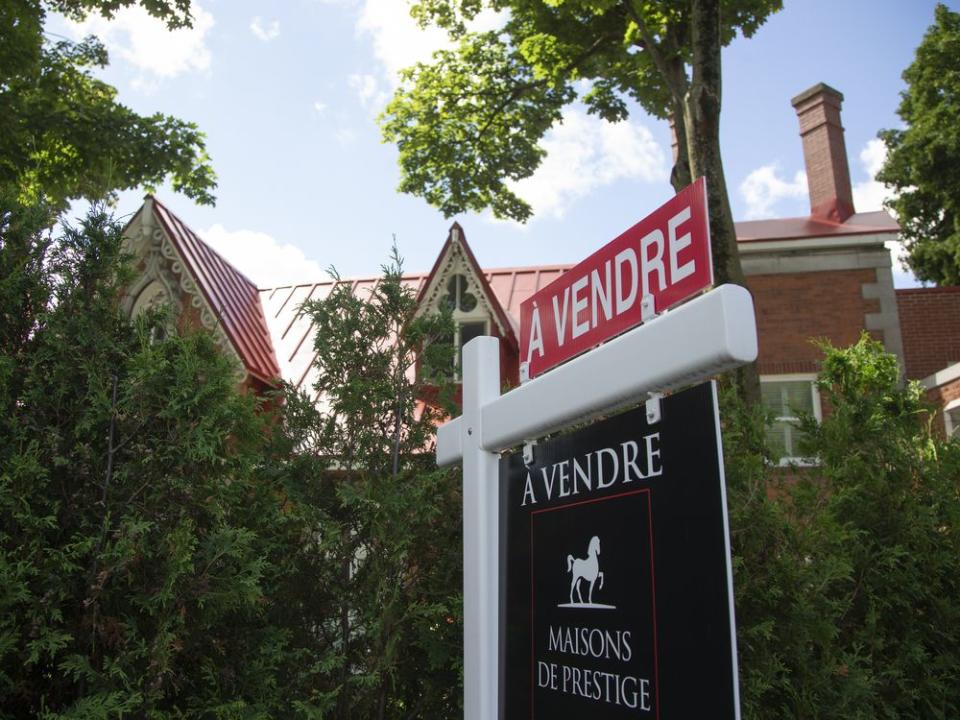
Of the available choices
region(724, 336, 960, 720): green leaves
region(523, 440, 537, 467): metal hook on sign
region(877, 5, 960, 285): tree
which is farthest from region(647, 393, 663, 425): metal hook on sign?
region(877, 5, 960, 285): tree

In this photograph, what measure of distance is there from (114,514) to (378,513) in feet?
5.13

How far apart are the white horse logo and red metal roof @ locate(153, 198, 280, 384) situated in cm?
1134

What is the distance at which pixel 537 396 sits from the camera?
2924 mm

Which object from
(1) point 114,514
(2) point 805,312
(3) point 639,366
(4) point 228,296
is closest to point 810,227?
(2) point 805,312

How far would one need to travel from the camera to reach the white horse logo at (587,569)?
2.49 metres

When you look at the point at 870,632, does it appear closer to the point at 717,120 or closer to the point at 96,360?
the point at 96,360

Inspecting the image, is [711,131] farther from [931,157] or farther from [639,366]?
[931,157]

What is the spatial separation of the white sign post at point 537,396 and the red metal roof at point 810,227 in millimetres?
14861

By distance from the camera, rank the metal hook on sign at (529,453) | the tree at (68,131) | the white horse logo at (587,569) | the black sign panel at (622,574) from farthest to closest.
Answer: the tree at (68,131)
the metal hook on sign at (529,453)
the white horse logo at (587,569)
the black sign panel at (622,574)

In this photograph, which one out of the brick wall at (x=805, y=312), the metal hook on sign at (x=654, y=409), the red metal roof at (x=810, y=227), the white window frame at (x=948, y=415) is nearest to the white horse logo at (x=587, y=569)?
the metal hook on sign at (x=654, y=409)

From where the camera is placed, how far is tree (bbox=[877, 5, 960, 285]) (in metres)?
28.2

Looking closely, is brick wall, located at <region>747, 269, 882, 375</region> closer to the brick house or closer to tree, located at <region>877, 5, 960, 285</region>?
the brick house

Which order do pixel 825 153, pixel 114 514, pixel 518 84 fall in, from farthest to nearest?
pixel 825 153
pixel 518 84
pixel 114 514

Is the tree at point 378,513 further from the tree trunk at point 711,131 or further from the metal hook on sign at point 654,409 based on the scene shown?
the tree trunk at point 711,131
